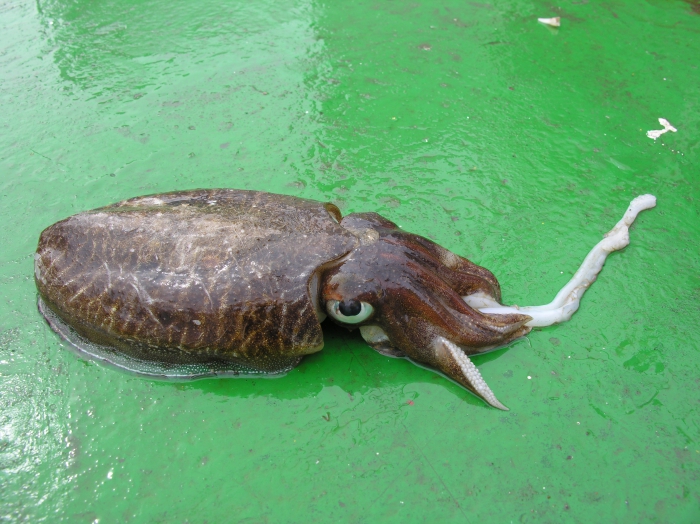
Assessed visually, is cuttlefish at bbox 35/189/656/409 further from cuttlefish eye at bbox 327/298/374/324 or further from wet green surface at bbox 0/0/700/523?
wet green surface at bbox 0/0/700/523

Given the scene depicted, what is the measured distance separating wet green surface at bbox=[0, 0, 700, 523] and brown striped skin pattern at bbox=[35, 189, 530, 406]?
272mm

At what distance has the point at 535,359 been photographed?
11.5 feet

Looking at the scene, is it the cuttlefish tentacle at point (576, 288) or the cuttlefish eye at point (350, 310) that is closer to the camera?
the cuttlefish eye at point (350, 310)

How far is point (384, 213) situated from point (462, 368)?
1.62 m

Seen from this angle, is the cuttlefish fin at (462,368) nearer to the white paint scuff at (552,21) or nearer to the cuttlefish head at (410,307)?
the cuttlefish head at (410,307)

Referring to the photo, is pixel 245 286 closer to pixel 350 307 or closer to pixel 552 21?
pixel 350 307

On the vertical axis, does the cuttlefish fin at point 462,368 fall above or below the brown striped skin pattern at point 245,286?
below

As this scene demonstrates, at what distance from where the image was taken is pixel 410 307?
3248 mm

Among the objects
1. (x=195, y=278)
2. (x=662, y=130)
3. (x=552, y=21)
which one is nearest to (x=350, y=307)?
(x=195, y=278)

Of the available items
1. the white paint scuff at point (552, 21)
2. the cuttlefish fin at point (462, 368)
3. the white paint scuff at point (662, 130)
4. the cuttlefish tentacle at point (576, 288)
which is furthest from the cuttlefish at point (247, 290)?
the white paint scuff at point (552, 21)

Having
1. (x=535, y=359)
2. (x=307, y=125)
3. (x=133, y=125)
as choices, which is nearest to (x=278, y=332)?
(x=535, y=359)

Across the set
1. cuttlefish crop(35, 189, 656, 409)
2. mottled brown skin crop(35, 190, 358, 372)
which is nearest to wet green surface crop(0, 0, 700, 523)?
cuttlefish crop(35, 189, 656, 409)

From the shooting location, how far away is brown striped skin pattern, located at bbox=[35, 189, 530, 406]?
317cm

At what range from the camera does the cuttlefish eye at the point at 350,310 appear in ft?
10.6
